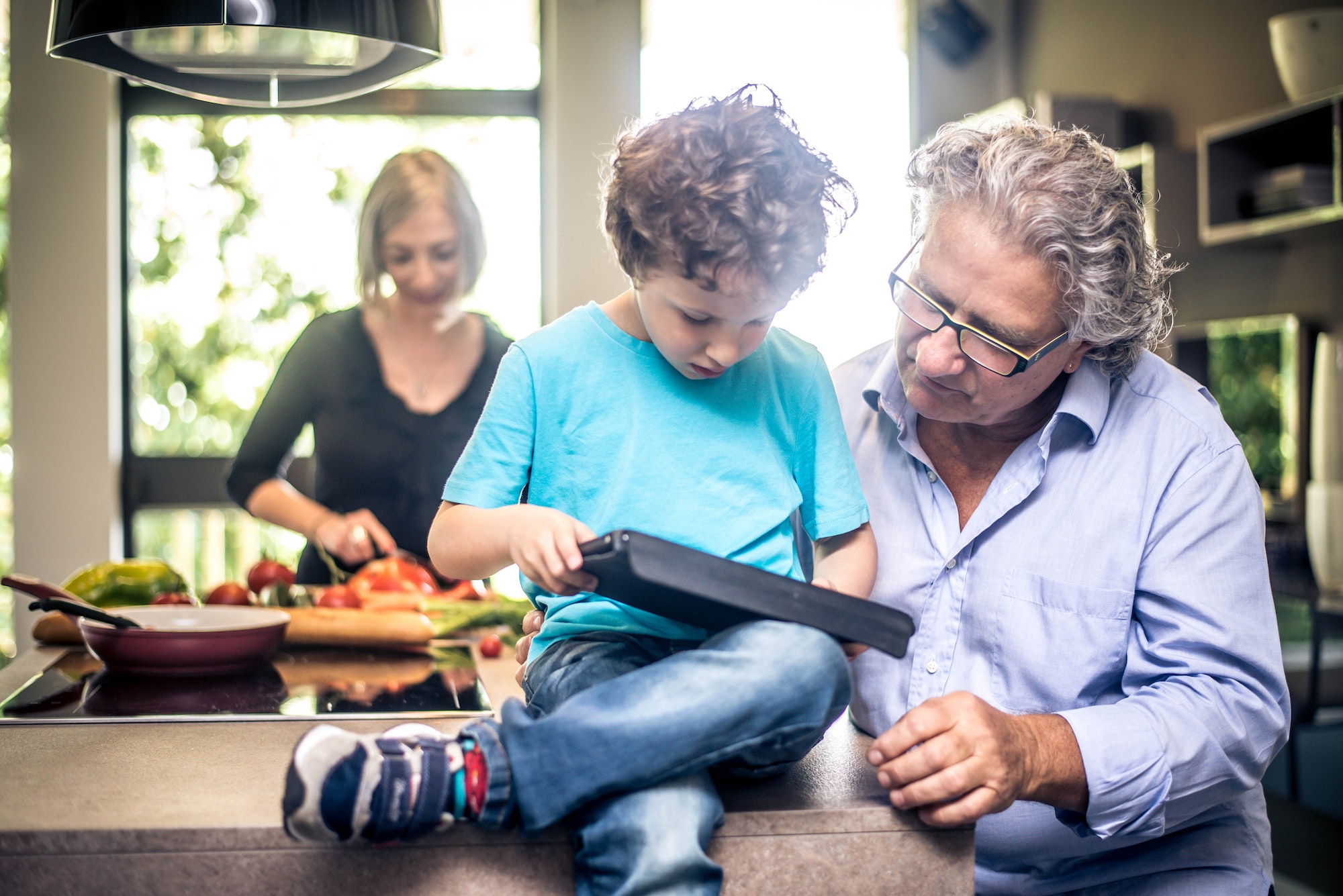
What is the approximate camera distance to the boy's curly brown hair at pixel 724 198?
109 centimetres

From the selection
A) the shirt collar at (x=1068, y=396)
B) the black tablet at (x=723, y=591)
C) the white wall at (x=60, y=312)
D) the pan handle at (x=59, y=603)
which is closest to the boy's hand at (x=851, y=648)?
the black tablet at (x=723, y=591)

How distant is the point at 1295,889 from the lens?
294cm

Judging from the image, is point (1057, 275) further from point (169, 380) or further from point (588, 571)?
point (169, 380)

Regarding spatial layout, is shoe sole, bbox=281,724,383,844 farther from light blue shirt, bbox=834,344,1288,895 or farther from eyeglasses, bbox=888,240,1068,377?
eyeglasses, bbox=888,240,1068,377

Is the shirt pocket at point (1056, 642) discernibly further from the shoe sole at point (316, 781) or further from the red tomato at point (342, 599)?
the red tomato at point (342, 599)

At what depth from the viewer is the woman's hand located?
2.32 m

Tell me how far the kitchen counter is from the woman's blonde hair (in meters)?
1.68

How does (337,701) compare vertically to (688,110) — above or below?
below

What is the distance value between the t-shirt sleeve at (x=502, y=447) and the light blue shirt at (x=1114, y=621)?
22.5 inches

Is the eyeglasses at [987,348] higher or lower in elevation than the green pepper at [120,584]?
higher

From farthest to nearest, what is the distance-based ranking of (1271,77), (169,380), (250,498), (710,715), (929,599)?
(169,380), (1271,77), (250,498), (929,599), (710,715)

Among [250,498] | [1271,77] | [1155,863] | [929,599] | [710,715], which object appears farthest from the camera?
[1271,77]

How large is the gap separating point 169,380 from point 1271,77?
3.99m

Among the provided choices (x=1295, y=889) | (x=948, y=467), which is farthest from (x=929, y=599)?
(x=1295, y=889)
